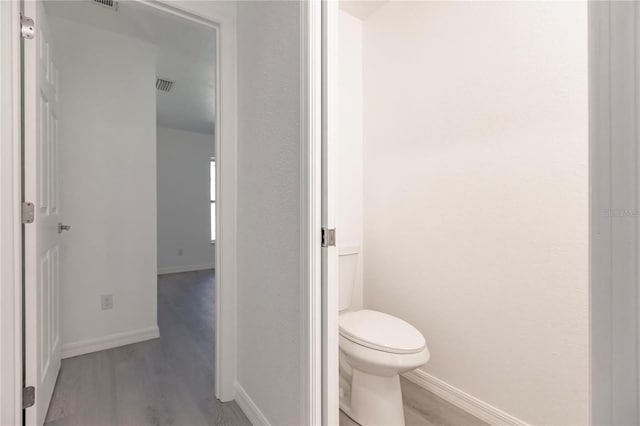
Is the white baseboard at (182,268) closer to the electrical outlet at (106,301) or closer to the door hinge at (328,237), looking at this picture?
the electrical outlet at (106,301)

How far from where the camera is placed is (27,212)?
1276mm

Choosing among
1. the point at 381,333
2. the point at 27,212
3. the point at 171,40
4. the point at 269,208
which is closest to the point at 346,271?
the point at 381,333

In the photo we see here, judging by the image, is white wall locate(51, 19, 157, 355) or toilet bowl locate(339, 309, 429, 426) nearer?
toilet bowl locate(339, 309, 429, 426)

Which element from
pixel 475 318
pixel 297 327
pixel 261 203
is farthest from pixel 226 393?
pixel 475 318

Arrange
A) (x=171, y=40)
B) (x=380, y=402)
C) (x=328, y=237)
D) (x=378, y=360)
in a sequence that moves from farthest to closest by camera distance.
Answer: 1. (x=171, y=40)
2. (x=380, y=402)
3. (x=378, y=360)
4. (x=328, y=237)

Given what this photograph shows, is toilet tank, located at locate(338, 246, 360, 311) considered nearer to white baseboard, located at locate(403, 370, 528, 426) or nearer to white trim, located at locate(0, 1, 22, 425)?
white baseboard, located at locate(403, 370, 528, 426)

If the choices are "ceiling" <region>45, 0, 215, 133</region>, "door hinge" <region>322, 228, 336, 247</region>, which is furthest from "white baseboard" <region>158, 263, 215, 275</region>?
"door hinge" <region>322, 228, 336, 247</region>

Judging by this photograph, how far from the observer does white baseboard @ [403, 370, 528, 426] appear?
152 centimetres

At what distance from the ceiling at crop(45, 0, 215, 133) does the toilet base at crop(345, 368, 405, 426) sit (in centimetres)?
204

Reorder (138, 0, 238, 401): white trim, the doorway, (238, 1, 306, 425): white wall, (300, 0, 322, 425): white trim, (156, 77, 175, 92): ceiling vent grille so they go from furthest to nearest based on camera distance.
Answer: (156, 77, 175, 92): ceiling vent grille, the doorway, (138, 0, 238, 401): white trim, (238, 1, 306, 425): white wall, (300, 0, 322, 425): white trim

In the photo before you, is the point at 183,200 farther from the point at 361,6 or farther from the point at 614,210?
the point at 614,210

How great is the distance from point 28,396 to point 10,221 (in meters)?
0.72

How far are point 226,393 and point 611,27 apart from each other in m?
2.00

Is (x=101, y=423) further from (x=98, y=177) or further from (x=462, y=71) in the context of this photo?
(x=462, y=71)
